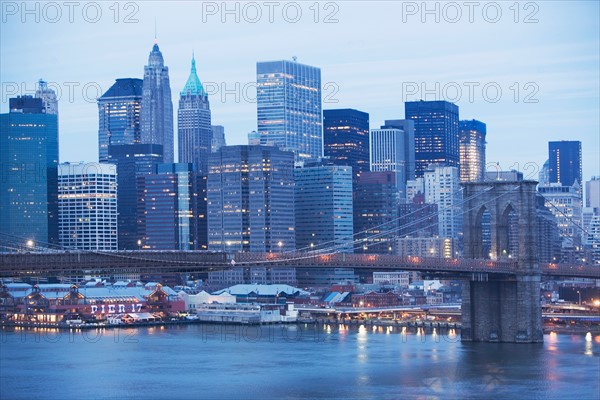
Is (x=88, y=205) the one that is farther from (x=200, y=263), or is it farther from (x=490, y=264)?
(x=200, y=263)

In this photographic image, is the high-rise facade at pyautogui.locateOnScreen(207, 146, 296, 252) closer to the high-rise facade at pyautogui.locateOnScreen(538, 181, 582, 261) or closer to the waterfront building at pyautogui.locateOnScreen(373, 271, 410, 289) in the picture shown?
the waterfront building at pyautogui.locateOnScreen(373, 271, 410, 289)

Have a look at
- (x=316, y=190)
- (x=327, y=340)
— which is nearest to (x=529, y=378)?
(x=327, y=340)

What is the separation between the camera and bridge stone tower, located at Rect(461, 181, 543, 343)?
Result: 55719 mm

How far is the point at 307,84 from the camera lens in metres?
173

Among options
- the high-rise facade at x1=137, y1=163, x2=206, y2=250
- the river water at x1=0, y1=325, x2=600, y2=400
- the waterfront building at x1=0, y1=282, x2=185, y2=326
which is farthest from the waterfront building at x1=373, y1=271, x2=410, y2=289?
the river water at x1=0, y1=325, x2=600, y2=400

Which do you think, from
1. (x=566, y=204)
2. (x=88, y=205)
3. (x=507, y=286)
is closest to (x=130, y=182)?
(x=88, y=205)

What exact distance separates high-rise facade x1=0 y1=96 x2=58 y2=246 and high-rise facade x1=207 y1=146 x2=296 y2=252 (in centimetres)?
2899

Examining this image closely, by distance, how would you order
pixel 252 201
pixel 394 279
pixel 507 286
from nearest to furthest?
pixel 507 286
pixel 394 279
pixel 252 201

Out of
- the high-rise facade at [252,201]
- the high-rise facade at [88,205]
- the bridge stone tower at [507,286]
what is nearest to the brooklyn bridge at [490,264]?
the bridge stone tower at [507,286]

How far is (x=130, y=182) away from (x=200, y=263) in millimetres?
115114

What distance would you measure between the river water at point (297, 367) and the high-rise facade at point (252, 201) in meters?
55.9

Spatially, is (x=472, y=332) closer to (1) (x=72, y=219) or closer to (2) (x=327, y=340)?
(2) (x=327, y=340)

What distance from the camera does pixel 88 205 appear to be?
484 feet

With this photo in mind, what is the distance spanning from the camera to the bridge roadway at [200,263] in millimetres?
41719
